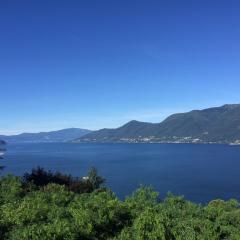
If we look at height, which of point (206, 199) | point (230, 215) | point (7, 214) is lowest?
point (206, 199)

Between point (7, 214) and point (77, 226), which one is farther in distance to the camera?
point (7, 214)

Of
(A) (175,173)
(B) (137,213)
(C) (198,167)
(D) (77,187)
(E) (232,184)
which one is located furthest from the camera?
(C) (198,167)

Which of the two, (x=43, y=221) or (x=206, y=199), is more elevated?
(x=43, y=221)

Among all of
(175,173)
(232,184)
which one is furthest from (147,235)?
(175,173)

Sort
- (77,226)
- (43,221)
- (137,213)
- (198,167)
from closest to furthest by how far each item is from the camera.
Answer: (77,226)
(43,221)
(137,213)
(198,167)

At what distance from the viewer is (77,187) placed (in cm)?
5288

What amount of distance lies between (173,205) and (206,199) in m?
70.9

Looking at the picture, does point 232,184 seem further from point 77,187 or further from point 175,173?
point 77,187

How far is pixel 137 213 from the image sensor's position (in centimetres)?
2902

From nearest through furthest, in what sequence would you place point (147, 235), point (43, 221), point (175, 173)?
point (147, 235) < point (43, 221) < point (175, 173)

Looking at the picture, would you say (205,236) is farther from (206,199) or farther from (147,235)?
(206,199)

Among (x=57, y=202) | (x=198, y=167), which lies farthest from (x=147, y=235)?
(x=198, y=167)

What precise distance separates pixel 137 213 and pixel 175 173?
12866 cm

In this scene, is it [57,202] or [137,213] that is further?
[57,202]
